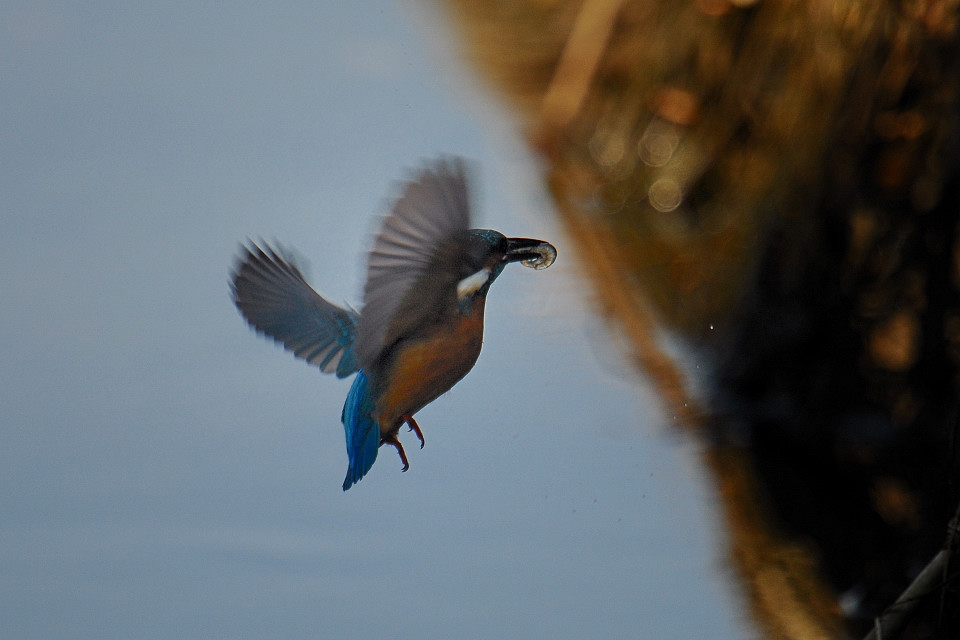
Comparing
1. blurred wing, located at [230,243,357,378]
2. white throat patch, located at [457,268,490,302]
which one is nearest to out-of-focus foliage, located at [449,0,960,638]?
blurred wing, located at [230,243,357,378]

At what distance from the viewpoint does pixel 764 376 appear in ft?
4.33

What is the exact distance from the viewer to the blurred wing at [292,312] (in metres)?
0.75

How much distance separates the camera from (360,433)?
27.5 inches

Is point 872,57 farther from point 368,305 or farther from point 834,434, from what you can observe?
point 368,305

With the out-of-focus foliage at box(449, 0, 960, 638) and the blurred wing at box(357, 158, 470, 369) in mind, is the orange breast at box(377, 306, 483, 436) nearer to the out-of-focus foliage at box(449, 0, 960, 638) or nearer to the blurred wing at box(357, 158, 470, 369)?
the blurred wing at box(357, 158, 470, 369)

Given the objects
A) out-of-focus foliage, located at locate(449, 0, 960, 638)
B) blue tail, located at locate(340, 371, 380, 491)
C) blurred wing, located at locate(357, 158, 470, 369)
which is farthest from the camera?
out-of-focus foliage, located at locate(449, 0, 960, 638)

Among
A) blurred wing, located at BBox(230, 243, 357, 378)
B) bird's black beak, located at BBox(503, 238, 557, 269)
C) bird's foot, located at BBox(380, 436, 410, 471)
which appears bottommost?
bird's foot, located at BBox(380, 436, 410, 471)

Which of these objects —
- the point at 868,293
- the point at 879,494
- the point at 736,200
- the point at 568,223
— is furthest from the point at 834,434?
the point at 568,223

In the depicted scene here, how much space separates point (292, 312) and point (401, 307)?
0.20 metres

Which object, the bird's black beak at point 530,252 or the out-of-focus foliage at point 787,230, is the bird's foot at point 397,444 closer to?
the bird's black beak at point 530,252

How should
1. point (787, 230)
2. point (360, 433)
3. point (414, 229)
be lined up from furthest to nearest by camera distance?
point (787, 230) → point (360, 433) → point (414, 229)

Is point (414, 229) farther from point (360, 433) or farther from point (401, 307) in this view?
point (360, 433)

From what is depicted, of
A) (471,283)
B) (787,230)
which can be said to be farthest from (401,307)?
(787,230)

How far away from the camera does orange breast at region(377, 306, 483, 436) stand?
622mm
